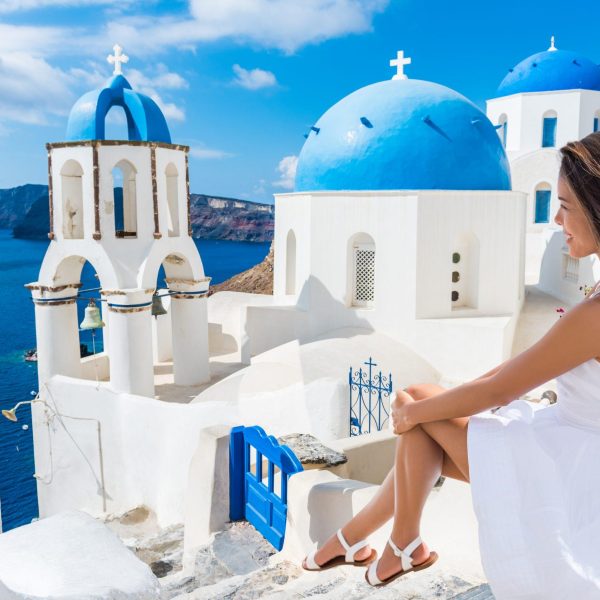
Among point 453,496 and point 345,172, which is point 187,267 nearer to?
point 345,172

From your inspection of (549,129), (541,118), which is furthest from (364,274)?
(549,129)

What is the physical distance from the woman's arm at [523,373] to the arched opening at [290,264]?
1008cm

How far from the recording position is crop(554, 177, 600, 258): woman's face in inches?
79.3

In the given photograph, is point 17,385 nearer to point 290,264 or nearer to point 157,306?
point 157,306

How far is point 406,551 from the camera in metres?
2.39

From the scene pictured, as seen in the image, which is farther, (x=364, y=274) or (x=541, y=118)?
(x=541, y=118)

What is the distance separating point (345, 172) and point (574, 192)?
30.5 ft

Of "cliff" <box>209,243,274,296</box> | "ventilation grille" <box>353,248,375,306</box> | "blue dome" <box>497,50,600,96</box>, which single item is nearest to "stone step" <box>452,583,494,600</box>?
"ventilation grille" <box>353,248,375,306</box>

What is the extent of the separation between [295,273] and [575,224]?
412 inches

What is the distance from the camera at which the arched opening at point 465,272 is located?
436 inches

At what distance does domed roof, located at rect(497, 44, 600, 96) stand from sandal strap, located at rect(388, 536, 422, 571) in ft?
62.3

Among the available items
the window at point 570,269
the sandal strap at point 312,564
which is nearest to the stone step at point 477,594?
the sandal strap at point 312,564

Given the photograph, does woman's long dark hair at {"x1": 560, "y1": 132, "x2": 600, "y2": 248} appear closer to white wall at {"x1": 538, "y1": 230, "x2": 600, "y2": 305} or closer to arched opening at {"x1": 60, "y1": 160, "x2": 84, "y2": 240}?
arched opening at {"x1": 60, "y1": 160, "x2": 84, "y2": 240}

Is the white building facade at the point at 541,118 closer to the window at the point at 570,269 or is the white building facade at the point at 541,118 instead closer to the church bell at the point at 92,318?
the window at the point at 570,269
